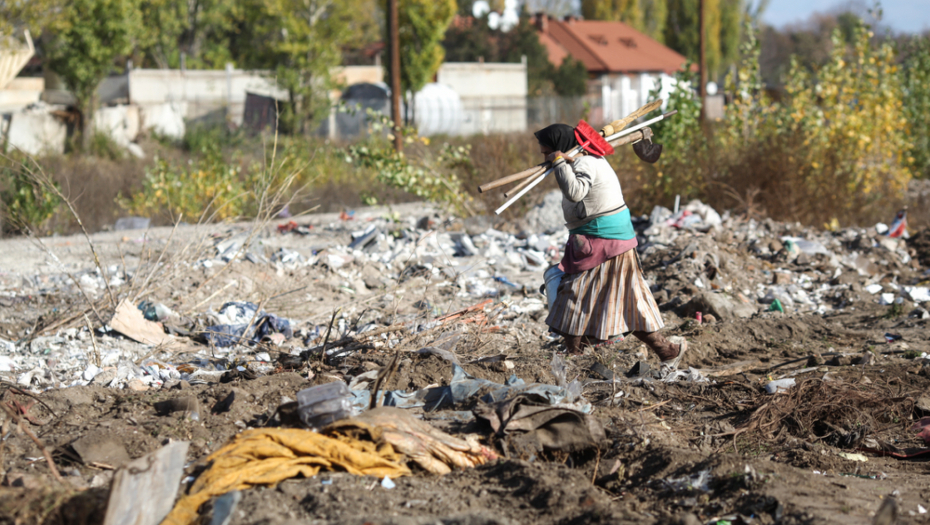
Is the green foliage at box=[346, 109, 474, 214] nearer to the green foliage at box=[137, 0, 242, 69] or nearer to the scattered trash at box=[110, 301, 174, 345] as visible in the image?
the scattered trash at box=[110, 301, 174, 345]

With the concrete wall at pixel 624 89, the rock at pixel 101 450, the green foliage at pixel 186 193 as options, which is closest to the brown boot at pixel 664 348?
the rock at pixel 101 450

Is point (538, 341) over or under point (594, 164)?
under

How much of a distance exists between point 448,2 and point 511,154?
11897mm

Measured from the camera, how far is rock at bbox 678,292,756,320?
591 centimetres

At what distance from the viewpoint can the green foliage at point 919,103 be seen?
13391mm

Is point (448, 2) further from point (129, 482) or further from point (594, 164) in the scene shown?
point (129, 482)

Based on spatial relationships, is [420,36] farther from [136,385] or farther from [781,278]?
[136,385]

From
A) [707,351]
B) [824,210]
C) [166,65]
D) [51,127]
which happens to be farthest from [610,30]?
[707,351]

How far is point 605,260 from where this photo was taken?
4223 mm

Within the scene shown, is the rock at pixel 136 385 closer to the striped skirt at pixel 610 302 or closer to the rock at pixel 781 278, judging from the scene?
the striped skirt at pixel 610 302

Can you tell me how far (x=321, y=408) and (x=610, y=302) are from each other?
5.95 ft

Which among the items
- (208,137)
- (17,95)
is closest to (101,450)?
(208,137)

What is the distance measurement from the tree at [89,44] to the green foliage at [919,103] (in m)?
15.6

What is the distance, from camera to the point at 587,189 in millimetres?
4066
